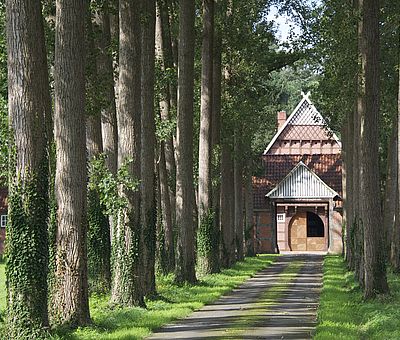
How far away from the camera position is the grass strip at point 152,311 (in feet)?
55.5

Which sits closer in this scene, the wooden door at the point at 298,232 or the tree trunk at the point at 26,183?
the tree trunk at the point at 26,183

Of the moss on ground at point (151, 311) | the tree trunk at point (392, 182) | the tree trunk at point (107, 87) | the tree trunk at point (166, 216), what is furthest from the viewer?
the tree trunk at point (392, 182)

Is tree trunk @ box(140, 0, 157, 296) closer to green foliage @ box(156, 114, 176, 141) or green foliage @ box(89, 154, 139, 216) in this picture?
green foliage @ box(89, 154, 139, 216)

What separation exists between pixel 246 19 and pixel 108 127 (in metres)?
15.5

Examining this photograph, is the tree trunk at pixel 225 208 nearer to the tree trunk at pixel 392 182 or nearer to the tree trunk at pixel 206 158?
the tree trunk at pixel 206 158

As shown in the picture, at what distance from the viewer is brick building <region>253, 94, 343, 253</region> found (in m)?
73.5

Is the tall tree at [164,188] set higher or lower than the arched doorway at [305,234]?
higher

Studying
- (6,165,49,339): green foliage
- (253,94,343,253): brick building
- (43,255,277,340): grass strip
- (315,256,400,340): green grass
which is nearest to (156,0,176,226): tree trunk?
(43,255,277,340): grass strip

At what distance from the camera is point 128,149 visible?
21.8m

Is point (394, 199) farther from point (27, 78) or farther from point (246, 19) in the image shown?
point (27, 78)

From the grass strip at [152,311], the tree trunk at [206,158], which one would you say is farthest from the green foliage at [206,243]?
the grass strip at [152,311]

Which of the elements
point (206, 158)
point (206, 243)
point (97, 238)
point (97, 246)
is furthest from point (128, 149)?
point (206, 243)

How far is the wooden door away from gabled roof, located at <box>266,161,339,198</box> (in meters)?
1.70

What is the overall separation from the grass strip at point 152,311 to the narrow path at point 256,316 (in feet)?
0.99
